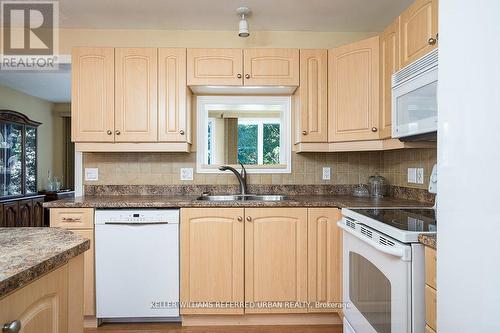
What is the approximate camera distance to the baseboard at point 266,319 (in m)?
2.25

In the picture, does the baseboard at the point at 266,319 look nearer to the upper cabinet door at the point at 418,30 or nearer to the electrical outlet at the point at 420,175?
the electrical outlet at the point at 420,175

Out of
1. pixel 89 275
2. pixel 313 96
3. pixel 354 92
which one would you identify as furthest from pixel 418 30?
pixel 89 275

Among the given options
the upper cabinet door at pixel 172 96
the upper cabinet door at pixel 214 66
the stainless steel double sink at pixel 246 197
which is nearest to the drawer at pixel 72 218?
the upper cabinet door at pixel 172 96

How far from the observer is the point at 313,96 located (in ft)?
7.89

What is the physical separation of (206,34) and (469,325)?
2570 mm

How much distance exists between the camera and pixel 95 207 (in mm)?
2131

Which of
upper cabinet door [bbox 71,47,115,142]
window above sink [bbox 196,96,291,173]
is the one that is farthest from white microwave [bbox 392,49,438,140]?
upper cabinet door [bbox 71,47,115,142]

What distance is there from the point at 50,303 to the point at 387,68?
218cm

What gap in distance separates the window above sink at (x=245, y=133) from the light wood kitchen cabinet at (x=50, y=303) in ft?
5.75

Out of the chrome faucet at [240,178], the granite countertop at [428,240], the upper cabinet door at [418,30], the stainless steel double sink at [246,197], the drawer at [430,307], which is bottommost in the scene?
the drawer at [430,307]

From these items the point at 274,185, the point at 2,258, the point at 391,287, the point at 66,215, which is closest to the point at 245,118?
the point at 274,185

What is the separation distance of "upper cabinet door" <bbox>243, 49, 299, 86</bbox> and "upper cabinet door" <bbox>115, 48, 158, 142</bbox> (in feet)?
2.32

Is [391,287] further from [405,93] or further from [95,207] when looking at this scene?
[95,207]

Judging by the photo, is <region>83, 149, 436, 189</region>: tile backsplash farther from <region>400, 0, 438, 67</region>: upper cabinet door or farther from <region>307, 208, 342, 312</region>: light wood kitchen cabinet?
<region>400, 0, 438, 67</region>: upper cabinet door
